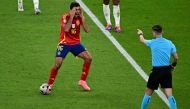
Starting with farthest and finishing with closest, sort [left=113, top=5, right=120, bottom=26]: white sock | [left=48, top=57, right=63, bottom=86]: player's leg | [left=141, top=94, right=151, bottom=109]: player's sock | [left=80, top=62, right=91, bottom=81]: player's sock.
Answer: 1. [left=113, top=5, right=120, bottom=26]: white sock
2. [left=80, top=62, right=91, bottom=81]: player's sock
3. [left=48, top=57, right=63, bottom=86]: player's leg
4. [left=141, top=94, right=151, bottom=109]: player's sock

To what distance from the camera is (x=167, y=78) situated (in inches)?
617

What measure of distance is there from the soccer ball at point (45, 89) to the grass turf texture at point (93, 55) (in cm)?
13

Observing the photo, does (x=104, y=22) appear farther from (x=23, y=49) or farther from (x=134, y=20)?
(x=23, y=49)

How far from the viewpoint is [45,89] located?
17.5 metres

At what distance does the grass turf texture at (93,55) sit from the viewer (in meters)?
17.3

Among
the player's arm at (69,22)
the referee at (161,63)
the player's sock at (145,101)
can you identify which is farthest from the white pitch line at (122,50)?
the player's arm at (69,22)

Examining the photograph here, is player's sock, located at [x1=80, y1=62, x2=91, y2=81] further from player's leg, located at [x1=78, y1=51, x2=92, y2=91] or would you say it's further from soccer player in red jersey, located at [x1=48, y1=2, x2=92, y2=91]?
soccer player in red jersey, located at [x1=48, y1=2, x2=92, y2=91]

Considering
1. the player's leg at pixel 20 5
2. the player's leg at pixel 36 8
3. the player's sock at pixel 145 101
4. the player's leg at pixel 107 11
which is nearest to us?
the player's sock at pixel 145 101

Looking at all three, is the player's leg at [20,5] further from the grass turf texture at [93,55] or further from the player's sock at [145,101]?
the player's sock at [145,101]

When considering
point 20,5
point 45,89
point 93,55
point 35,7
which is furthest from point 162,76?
point 20,5

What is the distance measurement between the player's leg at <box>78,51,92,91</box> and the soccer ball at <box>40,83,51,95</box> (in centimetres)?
93

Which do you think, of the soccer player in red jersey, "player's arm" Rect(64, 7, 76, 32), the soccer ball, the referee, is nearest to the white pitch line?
the referee

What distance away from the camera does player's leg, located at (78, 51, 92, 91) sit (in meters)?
17.8

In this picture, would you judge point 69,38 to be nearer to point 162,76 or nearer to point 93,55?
point 162,76
